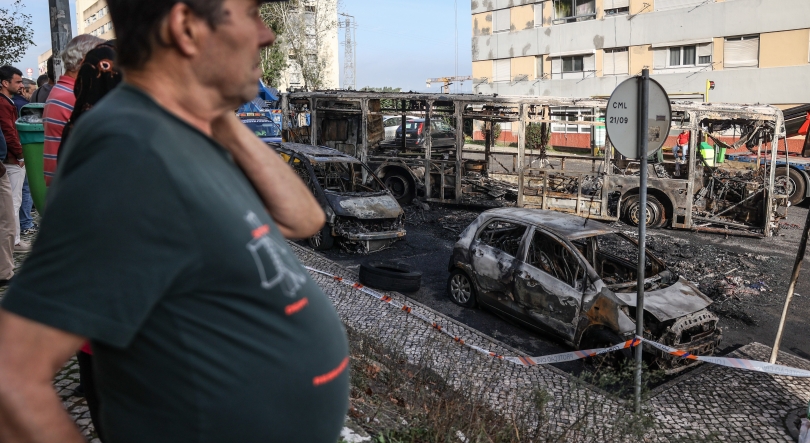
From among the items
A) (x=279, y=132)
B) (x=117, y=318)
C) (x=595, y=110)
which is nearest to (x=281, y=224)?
(x=117, y=318)

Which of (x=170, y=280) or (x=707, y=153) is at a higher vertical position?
(x=170, y=280)

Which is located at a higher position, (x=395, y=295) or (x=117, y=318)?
(x=117, y=318)

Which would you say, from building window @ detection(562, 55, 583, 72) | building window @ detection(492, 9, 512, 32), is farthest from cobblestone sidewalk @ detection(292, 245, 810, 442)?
building window @ detection(492, 9, 512, 32)

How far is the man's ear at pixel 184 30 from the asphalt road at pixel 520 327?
6302mm

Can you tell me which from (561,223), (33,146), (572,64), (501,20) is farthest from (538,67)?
(33,146)

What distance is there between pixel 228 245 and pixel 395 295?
7501 mm

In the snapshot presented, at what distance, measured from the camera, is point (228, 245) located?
1.14 meters

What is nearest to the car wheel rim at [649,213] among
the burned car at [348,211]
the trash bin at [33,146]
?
the burned car at [348,211]

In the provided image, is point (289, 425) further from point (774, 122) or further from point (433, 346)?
point (774, 122)

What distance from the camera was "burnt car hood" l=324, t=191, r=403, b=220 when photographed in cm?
1103

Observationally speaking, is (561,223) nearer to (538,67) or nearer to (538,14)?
(538,67)

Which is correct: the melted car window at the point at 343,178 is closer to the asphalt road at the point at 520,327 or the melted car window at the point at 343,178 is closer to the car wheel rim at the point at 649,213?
the asphalt road at the point at 520,327

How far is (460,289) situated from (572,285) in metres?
1.94

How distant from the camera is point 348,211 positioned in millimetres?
11031
